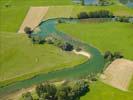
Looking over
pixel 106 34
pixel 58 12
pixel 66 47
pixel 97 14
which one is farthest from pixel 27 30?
pixel 97 14

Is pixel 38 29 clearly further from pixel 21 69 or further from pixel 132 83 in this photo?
pixel 132 83

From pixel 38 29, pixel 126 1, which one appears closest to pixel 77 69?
pixel 38 29

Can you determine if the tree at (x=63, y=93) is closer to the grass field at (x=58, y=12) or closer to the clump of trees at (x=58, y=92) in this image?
the clump of trees at (x=58, y=92)

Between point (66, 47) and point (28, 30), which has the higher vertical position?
point (28, 30)

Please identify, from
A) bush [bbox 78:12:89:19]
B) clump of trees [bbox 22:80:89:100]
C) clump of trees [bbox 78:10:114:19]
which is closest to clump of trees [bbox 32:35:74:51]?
bush [bbox 78:12:89:19]

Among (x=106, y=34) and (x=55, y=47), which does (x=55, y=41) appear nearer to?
(x=55, y=47)

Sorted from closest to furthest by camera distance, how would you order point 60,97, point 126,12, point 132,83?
point 60,97 < point 132,83 < point 126,12
